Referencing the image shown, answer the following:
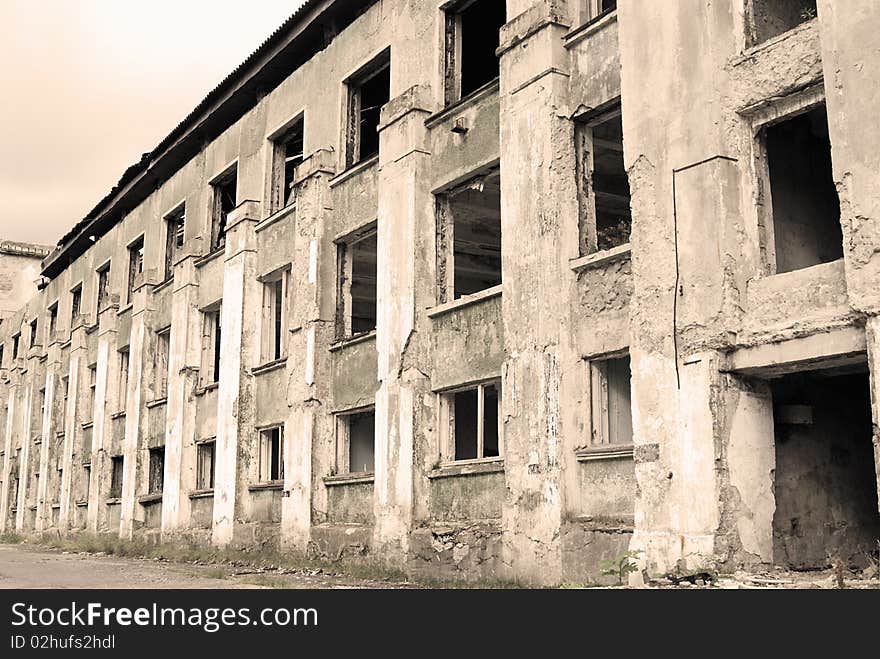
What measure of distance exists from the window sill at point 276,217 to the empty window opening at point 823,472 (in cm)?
1118

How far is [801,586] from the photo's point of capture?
830 cm

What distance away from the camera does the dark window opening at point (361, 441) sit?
16969 millimetres

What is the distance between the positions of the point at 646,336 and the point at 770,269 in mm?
1445

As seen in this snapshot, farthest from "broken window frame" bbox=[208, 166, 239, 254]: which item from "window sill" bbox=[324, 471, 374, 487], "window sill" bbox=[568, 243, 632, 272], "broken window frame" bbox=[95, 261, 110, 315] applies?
"window sill" bbox=[568, 243, 632, 272]

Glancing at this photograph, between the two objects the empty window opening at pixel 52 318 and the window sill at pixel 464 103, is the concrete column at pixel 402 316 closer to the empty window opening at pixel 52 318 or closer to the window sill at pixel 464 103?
the window sill at pixel 464 103

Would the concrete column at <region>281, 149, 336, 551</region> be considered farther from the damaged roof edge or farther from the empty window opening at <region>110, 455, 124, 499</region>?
the empty window opening at <region>110, 455, 124, 499</region>

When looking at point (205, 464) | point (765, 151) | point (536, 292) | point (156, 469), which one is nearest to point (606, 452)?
point (536, 292)

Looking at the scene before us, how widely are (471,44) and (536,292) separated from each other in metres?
5.76

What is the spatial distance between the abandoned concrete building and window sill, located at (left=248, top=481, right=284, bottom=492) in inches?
3.0

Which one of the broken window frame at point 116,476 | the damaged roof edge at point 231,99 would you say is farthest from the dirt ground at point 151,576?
the damaged roof edge at point 231,99

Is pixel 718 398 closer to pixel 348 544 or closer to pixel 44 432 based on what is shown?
pixel 348 544

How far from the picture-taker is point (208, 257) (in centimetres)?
2245

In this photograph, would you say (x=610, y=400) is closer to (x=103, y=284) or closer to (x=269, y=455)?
(x=269, y=455)

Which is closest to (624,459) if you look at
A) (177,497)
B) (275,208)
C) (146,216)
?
(275,208)
